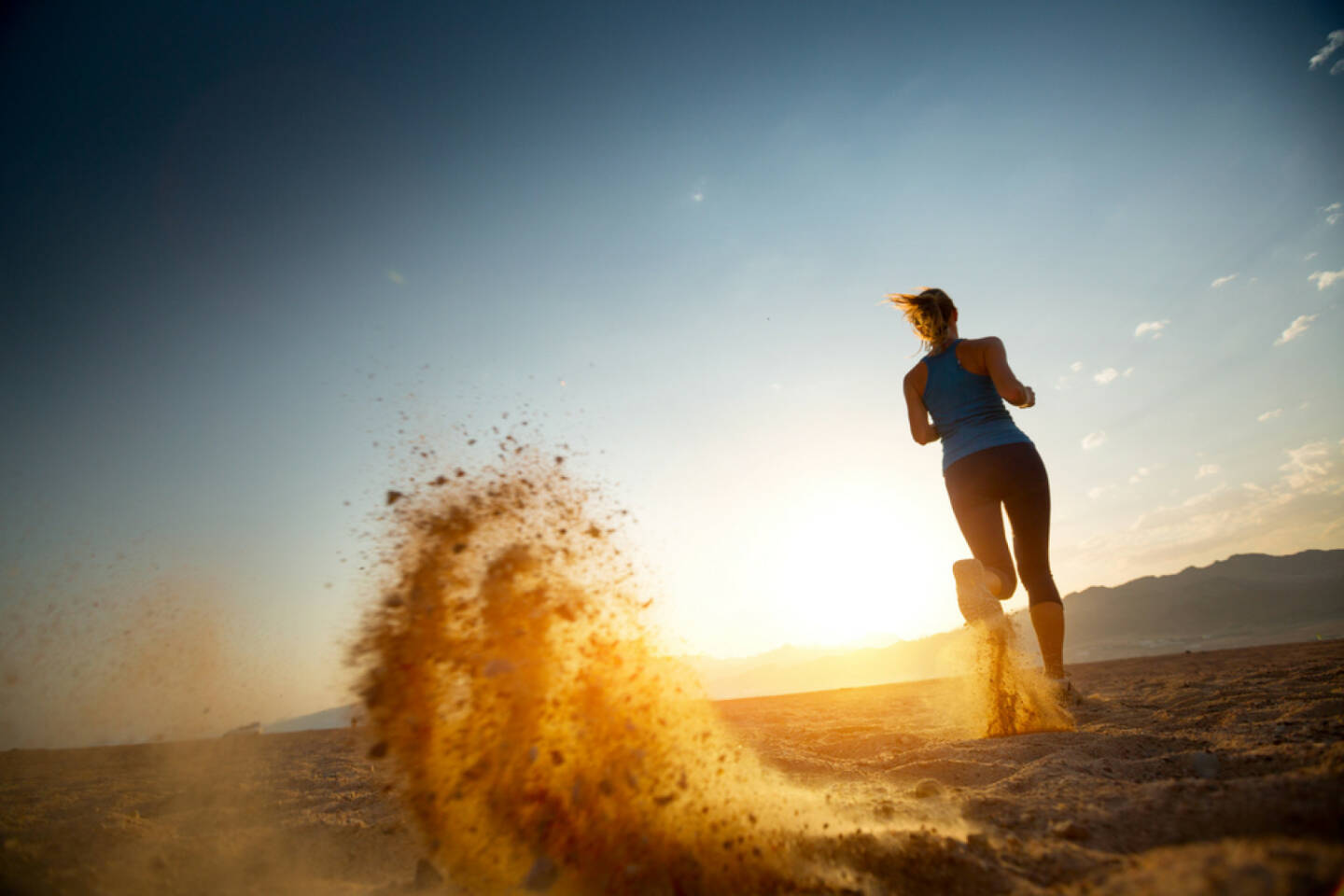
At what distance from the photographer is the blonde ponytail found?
132 inches

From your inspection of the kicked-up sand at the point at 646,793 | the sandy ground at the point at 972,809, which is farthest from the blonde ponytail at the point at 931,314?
the sandy ground at the point at 972,809

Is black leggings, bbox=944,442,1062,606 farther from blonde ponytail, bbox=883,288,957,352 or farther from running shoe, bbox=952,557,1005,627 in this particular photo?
blonde ponytail, bbox=883,288,957,352

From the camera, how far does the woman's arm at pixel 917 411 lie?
339 centimetres

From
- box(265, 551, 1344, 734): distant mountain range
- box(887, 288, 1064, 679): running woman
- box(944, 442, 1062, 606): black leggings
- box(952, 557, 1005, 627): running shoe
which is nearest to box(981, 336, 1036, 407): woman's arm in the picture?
box(887, 288, 1064, 679): running woman

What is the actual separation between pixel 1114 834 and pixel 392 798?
3122 mm

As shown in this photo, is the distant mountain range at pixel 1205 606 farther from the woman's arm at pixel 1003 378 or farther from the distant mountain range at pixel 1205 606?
the woman's arm at pixel 1003 378

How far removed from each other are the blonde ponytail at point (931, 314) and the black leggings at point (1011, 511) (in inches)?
32.4

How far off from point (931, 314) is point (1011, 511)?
1254mm

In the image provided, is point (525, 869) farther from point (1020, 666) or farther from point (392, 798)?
point (1020, 666)

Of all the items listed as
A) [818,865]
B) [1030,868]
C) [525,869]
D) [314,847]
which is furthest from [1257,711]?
[314,847]

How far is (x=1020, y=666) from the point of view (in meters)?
2.82

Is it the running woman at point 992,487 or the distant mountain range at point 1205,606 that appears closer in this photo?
the running woman at point 992,487

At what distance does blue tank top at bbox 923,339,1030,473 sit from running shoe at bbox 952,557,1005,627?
57 centimetres

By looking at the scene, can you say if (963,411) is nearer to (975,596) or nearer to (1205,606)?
(975,596)
